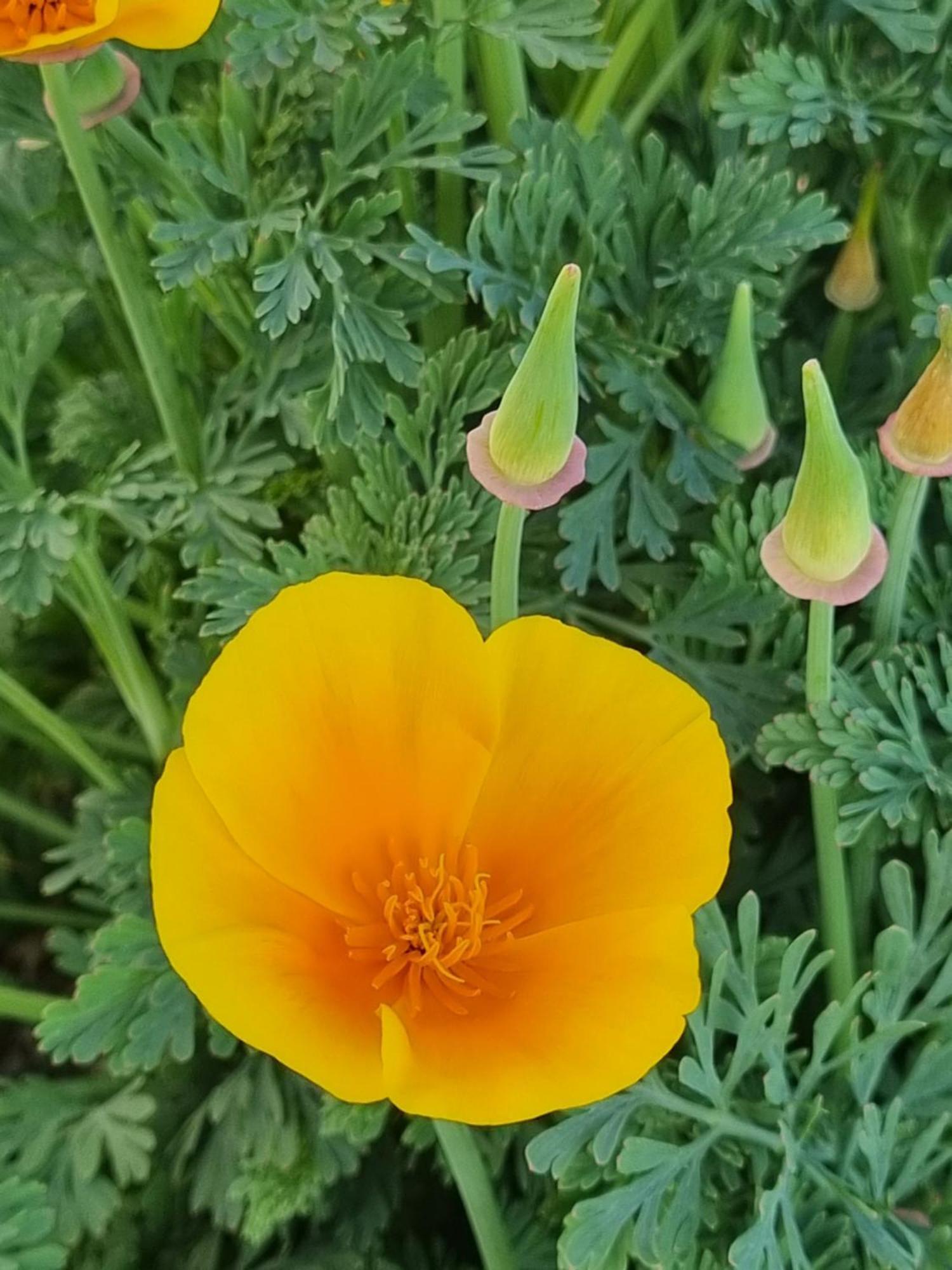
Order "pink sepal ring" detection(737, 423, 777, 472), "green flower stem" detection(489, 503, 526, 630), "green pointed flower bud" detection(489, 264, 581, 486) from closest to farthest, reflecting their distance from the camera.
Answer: "green pointed flower bud" detection(489, 264, 581, 486)
"green flower stem" detection(489, 503, 526, 630)
"pink sepal ring" detection(737, 423, 777, 472)

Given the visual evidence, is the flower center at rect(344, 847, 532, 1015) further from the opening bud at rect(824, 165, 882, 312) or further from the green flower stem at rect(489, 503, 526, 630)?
the opening bud at rect(824, 165, 882, 312)

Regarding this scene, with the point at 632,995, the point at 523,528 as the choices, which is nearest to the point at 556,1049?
the point at 632,995

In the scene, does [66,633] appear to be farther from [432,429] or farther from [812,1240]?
[812,1240]

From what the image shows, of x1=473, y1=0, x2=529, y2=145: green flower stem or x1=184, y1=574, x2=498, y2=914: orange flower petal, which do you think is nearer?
x1=184, y1=574, x2=498, y2=914: orange flower petal

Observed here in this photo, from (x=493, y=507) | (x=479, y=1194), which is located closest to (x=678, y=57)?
(x=493, y=507)

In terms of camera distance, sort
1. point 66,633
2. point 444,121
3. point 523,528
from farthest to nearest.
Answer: point 66,633 < point 523,528 < point 444,121

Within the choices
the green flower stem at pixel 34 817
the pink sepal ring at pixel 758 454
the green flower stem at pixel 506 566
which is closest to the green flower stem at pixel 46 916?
the green flower stem at pixel 34 817

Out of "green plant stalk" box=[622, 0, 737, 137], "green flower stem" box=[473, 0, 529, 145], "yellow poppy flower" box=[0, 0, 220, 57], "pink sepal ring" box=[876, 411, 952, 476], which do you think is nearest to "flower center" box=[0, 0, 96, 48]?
"yellow poppy flower" box=[0, 0, 220, 57]
